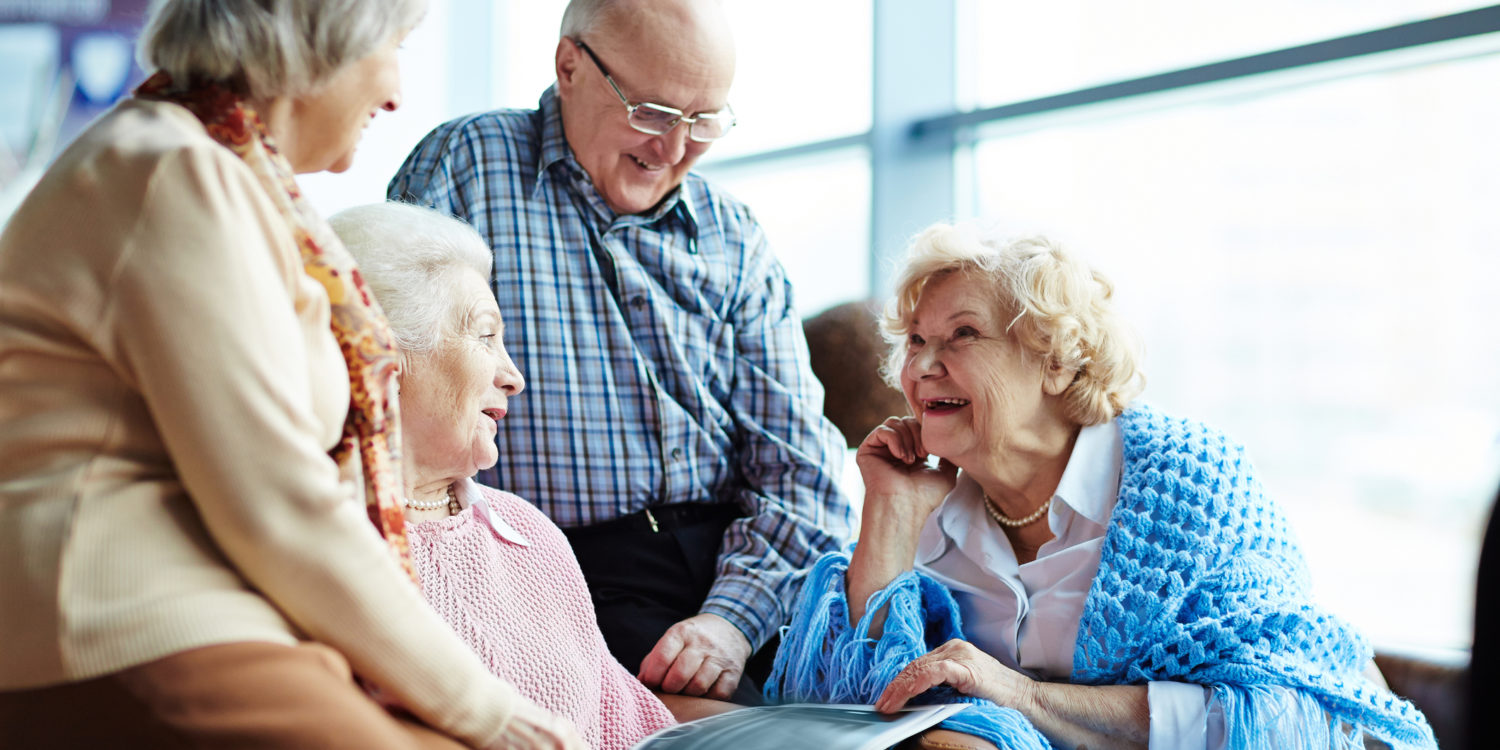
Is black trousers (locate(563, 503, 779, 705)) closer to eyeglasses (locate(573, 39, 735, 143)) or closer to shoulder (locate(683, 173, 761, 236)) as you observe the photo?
shoulder (locate(683, 173, 761, 236))

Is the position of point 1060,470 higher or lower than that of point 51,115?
lower

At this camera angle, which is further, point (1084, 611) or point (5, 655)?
point (1084, 611)

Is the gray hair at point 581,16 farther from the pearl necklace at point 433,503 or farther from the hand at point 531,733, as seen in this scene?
the hand at point 531,733

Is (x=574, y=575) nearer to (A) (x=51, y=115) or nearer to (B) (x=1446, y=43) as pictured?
(B) (x=1446, y=43)

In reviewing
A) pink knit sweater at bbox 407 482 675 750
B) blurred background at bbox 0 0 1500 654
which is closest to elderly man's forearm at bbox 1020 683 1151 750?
pink knit sweater at bbox 407 482 675 750

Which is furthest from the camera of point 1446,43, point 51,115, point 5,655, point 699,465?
point 51,115

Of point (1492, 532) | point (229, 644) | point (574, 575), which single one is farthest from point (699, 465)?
point (1492, 532)

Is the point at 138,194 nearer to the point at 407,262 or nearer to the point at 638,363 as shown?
the point at 407,262

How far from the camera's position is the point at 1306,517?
298cm

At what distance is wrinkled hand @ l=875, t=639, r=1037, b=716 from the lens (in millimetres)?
1462

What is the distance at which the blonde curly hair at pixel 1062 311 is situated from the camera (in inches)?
65.9

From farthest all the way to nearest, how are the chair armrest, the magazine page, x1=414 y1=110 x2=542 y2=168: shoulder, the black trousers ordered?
x1=414 y1=110 x2=542 y2=168: shoulder, the black trousers, the chair armrest, the magazine page

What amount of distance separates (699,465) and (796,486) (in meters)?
0.18

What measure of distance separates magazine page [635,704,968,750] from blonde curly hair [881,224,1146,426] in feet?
1.78
